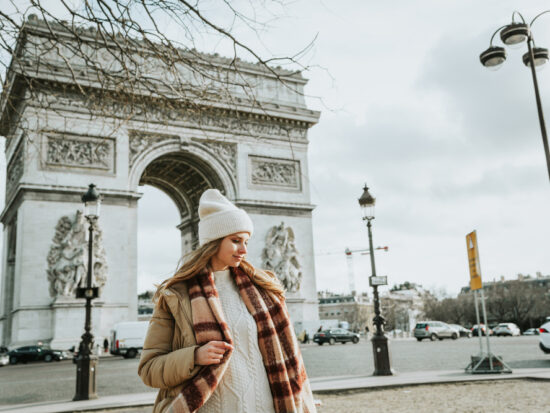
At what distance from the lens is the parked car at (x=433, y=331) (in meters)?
31.9

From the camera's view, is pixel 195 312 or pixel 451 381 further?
pixel 451 381

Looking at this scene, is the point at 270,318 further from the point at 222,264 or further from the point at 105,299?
the point at 105,299

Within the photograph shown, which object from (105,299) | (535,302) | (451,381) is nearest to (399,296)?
(535,302)

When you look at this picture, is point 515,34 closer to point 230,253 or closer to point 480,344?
point 480,344

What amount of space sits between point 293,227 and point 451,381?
17917 millimetres

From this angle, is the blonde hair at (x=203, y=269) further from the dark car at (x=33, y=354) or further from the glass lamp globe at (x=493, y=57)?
the dark car at (x=33, y=354)

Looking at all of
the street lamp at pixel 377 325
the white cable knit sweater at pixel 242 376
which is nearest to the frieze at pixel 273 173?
the street lamp at pixel 377 325

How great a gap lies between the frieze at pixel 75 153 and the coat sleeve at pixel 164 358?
20.3m

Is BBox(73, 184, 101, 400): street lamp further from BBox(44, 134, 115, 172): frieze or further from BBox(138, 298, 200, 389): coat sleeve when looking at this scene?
BBox(44, 134, 115, 172): frieze

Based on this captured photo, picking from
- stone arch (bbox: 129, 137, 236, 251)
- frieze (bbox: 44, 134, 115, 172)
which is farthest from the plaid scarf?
frieze (bbox: 44, 134, 115, 172)

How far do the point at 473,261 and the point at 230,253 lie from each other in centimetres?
846

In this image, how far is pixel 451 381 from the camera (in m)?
8.77

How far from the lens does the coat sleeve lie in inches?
83.3

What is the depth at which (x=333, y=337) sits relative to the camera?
94.7 ft
